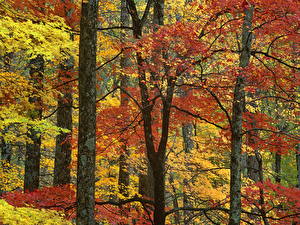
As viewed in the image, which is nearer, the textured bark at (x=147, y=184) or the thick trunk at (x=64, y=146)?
the thick trunk at (x=64, y=146)

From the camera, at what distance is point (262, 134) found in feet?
47.4

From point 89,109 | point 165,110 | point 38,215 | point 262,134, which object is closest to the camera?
point 38,215

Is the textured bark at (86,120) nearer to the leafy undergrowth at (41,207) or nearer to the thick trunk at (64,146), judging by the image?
the leafy undergrowth at (41,207)

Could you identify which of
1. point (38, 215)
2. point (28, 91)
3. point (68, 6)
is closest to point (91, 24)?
point (28, 91)

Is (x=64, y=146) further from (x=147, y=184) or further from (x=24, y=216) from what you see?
(x=24, y=216)

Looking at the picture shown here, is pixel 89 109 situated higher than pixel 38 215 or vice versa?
pixel 89 109

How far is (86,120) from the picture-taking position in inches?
231

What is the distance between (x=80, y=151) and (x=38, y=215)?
1338 millimetres

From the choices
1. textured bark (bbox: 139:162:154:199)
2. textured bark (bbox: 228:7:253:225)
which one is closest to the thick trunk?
textured bark (bbox: 139:162:154:199)

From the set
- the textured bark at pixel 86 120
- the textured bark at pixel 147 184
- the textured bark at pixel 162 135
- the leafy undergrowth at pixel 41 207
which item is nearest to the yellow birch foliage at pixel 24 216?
the leafy undergrowth at pixel 41 207

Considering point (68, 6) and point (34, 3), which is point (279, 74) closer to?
point (68, 6)

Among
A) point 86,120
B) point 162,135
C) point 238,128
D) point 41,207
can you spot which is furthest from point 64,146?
point 238,128

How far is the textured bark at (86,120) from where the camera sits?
19.2ft

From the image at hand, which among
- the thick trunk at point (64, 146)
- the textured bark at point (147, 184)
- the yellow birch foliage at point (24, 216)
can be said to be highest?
the thick trunk at point (64, 146)
